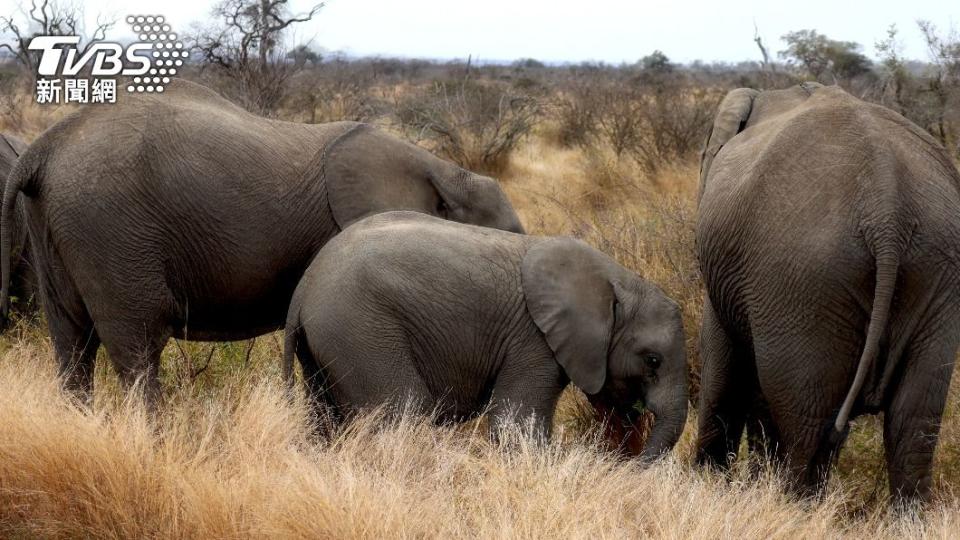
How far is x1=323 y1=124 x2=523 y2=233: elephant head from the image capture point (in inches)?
209

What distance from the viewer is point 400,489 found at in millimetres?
3740

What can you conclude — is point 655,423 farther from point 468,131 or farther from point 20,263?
point 468,131

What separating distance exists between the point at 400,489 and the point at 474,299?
1.12 m

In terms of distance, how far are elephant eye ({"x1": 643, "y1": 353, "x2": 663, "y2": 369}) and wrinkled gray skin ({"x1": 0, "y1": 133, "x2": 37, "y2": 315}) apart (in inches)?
135

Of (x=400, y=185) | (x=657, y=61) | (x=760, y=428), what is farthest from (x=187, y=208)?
(x=657, y=61)

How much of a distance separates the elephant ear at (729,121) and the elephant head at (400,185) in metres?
0.92

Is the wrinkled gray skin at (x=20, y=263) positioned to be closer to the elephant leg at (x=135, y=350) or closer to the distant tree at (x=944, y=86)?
the elephant leg at (x=135, y=350)

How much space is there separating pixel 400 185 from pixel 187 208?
95 cm

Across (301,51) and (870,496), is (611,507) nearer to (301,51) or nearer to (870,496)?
(870,496)

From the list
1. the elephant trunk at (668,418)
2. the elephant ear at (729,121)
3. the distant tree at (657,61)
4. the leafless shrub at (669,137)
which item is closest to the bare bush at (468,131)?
the leafless shrub at (669,137)

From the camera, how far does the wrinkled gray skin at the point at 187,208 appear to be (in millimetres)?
4938

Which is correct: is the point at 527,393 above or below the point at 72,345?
above

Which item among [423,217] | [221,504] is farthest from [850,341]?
[221,504]

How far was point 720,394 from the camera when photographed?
4910mm
